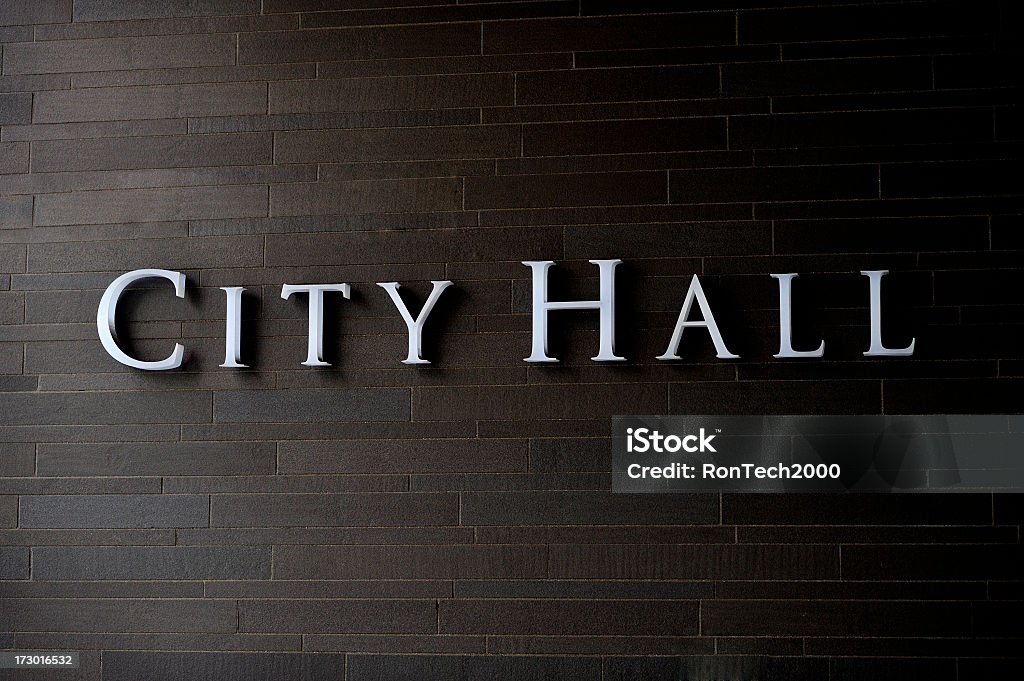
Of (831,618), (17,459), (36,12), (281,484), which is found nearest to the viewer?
(831,618)

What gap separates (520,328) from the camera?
10.6 ft

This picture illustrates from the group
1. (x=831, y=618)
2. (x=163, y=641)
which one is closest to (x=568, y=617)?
(x=831, y=618)

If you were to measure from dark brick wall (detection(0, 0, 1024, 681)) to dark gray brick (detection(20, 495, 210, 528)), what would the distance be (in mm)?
15

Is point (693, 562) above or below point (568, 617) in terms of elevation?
above

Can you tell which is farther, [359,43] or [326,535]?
[359,43]

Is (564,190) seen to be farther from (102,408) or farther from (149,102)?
(102,408)

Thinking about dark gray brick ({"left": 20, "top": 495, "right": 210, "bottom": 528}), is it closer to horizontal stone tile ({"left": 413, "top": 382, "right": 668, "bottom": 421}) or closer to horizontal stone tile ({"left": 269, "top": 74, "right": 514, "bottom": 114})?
horizontal stone tile ({"left": 413, "top": 382, "right": 668, "bottom": 421})

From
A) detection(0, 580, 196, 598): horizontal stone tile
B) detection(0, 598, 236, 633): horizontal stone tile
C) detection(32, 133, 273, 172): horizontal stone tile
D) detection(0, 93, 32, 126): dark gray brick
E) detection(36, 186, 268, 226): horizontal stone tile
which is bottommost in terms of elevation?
detection(0, 598, 236, 633): horizontal stone tile

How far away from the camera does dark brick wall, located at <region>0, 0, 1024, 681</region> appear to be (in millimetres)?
3084

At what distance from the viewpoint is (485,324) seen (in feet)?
10.6

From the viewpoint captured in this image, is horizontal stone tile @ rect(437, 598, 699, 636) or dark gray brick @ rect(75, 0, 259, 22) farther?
dark gray brick @ rect(75, 0, 259, 22)

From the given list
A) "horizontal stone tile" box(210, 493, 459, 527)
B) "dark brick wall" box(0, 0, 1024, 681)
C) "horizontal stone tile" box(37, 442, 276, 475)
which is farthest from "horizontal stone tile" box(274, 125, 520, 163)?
"horizontal stone tile" box(210, 493, 459, 527)

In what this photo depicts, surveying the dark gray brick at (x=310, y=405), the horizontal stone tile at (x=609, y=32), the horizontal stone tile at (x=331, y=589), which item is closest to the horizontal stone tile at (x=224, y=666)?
the horizontal stone tile at (x=331, y=589)

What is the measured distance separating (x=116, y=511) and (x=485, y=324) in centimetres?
145
